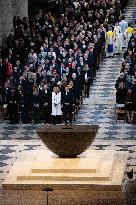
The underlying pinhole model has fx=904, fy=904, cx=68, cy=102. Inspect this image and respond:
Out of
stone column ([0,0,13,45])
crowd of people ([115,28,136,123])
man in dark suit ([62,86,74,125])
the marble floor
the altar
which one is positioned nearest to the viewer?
the altar

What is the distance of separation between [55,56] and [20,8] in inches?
336

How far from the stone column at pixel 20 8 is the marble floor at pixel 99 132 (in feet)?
26.1

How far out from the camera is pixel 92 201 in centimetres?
2172

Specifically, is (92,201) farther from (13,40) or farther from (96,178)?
(13,40)

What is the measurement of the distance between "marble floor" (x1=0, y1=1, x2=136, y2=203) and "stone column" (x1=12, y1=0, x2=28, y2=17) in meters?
7.97

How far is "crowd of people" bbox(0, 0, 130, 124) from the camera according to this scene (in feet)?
102

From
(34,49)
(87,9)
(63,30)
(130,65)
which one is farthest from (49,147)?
(87,9)

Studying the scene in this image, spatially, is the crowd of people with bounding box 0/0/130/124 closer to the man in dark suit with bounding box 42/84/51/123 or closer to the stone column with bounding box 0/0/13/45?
the man in dark suit with bounding box 42/84/51/123

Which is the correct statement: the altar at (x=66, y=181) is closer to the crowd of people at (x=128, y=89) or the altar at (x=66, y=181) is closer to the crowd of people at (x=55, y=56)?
the crowd of people at (x=128, y=89)

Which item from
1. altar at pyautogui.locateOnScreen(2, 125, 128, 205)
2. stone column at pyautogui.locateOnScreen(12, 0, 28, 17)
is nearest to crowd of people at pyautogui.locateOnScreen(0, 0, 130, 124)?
stone column at pyautogui.locateOnScreen(12, 0, 28, 17)

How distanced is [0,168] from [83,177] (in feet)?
12.6

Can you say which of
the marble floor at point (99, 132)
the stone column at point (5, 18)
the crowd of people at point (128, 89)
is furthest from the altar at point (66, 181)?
the stone column at point (5, 18)

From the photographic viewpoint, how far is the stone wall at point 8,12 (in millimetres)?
39656

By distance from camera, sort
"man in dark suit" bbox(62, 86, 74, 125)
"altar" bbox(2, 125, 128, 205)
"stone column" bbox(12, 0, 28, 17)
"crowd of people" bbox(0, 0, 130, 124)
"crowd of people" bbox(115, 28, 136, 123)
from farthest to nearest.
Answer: "stone column" bbox(12, 0, 28, 17) < "crowd of people" bbox(0, 0, 130, 124) < "man in dark suit" bbox(62, 86, 74, 125) < "crowd of people" bbox(115, 28, 136, 123) < "altar" bbox(2, 125, 128, 205)
